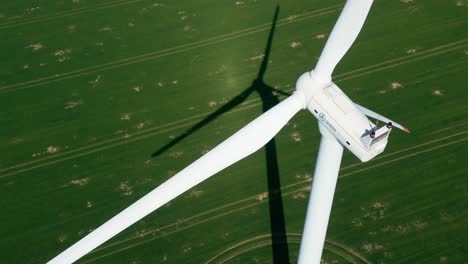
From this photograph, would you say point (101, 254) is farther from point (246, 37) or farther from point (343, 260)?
point (246, 37)

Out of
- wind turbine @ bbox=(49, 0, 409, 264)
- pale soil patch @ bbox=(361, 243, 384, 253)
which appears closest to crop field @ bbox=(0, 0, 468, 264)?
pale soil patch @ bbox=(361, 243, 384, 253)

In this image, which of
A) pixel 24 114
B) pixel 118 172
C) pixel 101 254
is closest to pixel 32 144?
pixel 24 114

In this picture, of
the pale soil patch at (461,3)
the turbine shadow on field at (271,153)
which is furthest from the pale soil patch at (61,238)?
the pale soil patch at (461,3)

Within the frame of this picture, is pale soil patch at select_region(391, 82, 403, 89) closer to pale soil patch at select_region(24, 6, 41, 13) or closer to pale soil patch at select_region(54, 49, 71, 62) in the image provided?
pale soil patch at select_region(54, 49, 71, 62)

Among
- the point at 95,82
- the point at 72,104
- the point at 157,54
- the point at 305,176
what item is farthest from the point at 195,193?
the point at 157,54

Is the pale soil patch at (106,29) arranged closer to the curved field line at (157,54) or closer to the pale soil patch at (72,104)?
the curved field line at (157,54)
